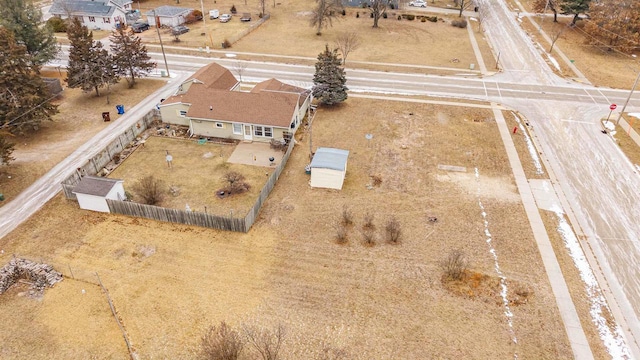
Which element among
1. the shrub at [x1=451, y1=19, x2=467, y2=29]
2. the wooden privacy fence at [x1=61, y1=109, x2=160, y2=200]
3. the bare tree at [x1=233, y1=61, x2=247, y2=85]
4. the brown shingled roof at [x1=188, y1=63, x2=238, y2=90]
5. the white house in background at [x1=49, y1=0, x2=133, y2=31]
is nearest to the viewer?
the wooden privacy fence at [x1=61, y1=109, x2=160, y2=200]

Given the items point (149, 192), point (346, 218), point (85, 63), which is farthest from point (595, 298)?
point (85, 63)

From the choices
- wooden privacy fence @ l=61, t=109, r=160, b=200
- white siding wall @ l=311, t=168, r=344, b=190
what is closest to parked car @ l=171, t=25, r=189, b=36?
wooden privacy fence @ l=61, t=109, r=160, b=200

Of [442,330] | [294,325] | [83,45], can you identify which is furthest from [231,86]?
[442,330]

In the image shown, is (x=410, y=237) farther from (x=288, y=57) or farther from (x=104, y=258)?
(x=288, y=57)

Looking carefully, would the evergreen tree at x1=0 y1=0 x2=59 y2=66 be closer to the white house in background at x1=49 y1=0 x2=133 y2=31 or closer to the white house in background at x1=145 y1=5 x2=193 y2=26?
the white house in background at x1=49 y1=0 x2=133 y2=31

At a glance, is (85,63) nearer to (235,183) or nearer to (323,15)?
(235,183)

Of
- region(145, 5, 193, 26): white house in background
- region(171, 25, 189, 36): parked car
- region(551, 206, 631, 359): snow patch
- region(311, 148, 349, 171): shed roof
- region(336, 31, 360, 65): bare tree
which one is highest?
region(145, 5, 193, 26): white house in background

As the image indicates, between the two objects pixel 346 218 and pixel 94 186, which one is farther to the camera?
pixel 94 186
